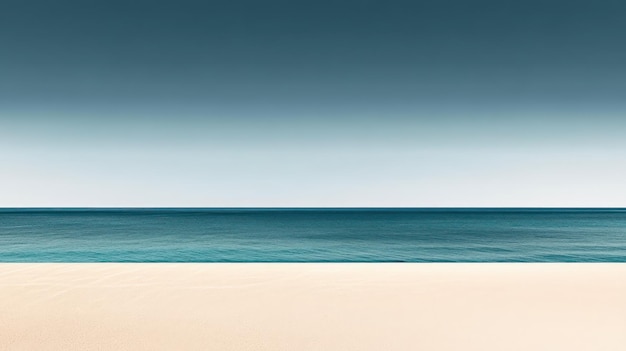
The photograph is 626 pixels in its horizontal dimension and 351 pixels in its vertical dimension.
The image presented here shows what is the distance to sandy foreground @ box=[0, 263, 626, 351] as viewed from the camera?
16.6 feet

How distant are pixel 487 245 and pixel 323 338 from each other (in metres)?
21.4

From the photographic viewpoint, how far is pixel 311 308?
21.8 feet

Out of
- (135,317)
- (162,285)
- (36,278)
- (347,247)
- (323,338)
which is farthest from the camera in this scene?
(347,247)

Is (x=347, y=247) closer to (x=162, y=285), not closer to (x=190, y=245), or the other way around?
(x=190, y=245)

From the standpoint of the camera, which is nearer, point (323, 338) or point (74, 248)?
point (323, 338)

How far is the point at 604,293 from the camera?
7.54 m

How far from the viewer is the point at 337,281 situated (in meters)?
8.80

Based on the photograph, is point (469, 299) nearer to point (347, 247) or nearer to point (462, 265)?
point (462, 265)

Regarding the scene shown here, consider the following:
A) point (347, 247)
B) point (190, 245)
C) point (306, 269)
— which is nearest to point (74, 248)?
point (190, 245)

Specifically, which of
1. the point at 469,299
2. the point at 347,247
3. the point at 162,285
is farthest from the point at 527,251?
the point at 162,285

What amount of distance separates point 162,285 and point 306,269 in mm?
3164

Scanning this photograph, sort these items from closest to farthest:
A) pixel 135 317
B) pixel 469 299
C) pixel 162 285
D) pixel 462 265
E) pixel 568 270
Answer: pixel 135 317 < pixel 469 299 < pixel 162 285 < pixel 568 270 < pixel 462 265

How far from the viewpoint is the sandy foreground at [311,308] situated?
507 cm

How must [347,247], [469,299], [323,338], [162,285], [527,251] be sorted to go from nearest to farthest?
[323,338] < [469,299] < [162,285] < [527,251] < [347,247]
